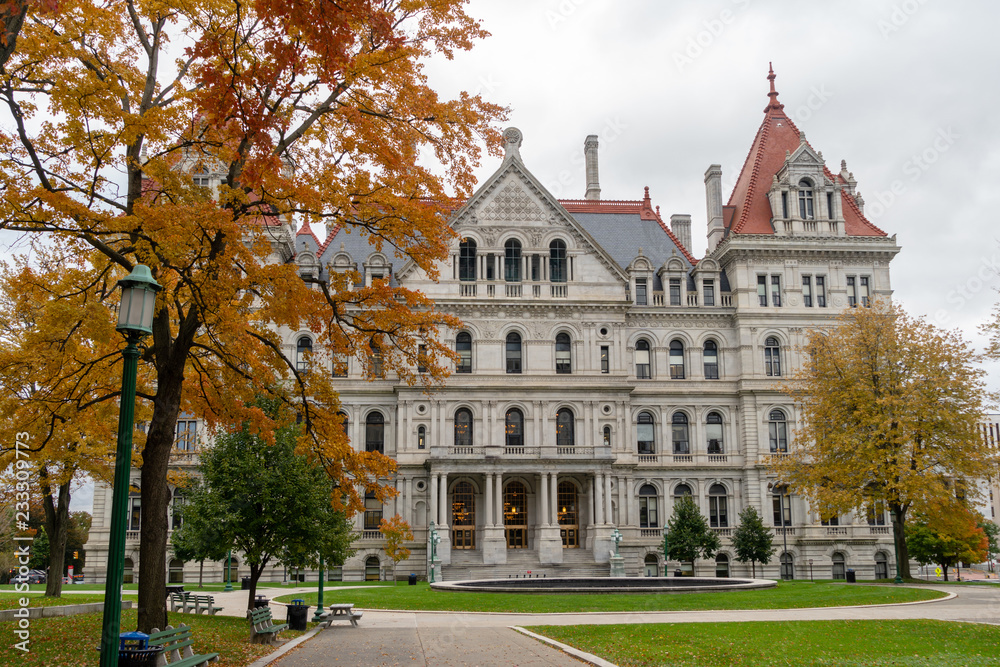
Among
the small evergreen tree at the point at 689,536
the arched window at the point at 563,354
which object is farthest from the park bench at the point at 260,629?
the arched window at the point at 563,354

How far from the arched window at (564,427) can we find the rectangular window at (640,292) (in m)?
8.36

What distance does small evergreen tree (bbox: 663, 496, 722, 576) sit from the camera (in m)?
42.2

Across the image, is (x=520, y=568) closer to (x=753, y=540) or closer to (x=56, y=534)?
(x=753, y=540)

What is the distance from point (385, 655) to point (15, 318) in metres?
18.0

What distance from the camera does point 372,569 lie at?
4591 centimetres

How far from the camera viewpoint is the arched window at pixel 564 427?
47.3 meters

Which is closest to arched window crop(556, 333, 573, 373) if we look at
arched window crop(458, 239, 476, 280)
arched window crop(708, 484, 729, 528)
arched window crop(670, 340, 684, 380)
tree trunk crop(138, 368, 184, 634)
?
arched window crop(458, 239, 476, 280)

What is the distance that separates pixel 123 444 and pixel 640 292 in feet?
142

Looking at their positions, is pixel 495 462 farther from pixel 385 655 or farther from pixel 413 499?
pixel 385 655

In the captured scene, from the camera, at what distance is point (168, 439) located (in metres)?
14.8

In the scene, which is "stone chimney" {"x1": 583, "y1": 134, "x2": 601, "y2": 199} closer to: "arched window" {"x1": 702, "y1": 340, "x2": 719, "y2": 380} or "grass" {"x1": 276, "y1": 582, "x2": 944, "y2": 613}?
"arched window" {"x1": 702, "y1": 340, "x2": 719, "y2": 380}

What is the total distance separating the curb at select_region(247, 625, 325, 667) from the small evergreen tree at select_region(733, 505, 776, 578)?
28.5 meters

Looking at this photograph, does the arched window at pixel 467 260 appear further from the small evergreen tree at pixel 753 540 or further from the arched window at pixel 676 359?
the small evergreen tree at pixel 753 540

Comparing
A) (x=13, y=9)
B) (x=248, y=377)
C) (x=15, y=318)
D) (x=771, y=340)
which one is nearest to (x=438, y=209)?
(x=248, y=377)
